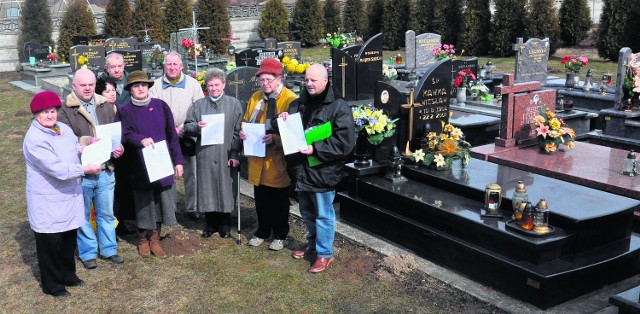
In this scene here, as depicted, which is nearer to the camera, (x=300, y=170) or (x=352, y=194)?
(x=300, y=170)

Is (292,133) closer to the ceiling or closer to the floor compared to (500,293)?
closer to the ceiling

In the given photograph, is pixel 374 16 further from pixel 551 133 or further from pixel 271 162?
pixel 271 162

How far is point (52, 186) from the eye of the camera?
5285mm

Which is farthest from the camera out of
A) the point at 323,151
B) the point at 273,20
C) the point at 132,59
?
the point at 273,20

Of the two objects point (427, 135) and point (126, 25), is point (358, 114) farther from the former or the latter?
point (126, 25)

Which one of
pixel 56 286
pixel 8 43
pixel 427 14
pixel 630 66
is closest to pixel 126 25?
pixel 8 43

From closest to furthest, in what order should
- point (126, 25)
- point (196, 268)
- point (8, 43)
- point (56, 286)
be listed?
point (56, 286) → point (196, 268) → point (8, 43) → point (126, 25)

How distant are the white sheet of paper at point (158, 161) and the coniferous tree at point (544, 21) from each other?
19.8 metres

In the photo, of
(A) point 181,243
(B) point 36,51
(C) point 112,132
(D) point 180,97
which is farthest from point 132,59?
(C) point 112,132

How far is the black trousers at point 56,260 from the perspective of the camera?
541 cm

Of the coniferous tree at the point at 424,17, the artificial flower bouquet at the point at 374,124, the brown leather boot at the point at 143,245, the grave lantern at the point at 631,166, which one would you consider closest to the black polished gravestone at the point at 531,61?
the grave lantern at the point at 631,166

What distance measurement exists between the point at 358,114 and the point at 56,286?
3.52 meters

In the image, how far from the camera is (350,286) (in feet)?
18.9

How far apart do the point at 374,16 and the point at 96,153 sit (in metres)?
25.8
